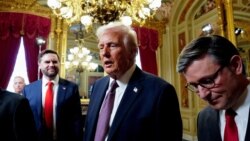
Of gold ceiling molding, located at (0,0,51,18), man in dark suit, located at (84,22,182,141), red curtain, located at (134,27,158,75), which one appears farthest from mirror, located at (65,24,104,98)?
man in dark suit, located at (84,22,182,141)

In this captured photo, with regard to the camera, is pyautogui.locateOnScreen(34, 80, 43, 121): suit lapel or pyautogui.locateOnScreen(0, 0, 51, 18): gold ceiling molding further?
pyautogui.locateOnScreen(0, 0, 51, 18): gold ceiling molding

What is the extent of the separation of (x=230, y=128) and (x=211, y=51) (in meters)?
0.35

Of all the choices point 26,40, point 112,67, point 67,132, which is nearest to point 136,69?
point 112,67

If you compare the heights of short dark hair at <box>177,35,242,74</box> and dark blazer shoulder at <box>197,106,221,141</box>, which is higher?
short dark hair at <box>177,35,242,74</box>

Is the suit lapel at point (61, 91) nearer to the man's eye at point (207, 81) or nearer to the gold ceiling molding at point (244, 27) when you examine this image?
the man's eye at point (207, 81)

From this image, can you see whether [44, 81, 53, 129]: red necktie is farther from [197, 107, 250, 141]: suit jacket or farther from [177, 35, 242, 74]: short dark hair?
[177, 35, 242, 74]: short dark hair

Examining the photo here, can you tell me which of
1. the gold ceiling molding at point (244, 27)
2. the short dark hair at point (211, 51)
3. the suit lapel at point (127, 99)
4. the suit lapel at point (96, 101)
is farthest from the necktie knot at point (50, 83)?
the gold ceiling molding at point (244, 27)

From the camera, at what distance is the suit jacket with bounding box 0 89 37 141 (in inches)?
60.1

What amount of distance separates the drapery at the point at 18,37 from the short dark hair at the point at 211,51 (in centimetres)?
551

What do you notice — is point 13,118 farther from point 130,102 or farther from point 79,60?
point 79,60

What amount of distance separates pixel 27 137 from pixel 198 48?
1.22 m

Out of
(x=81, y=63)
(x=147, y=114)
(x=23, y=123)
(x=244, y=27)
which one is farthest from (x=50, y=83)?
(x=244, y=27)

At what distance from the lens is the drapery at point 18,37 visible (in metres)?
5.79

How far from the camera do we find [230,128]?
3.57 feet
